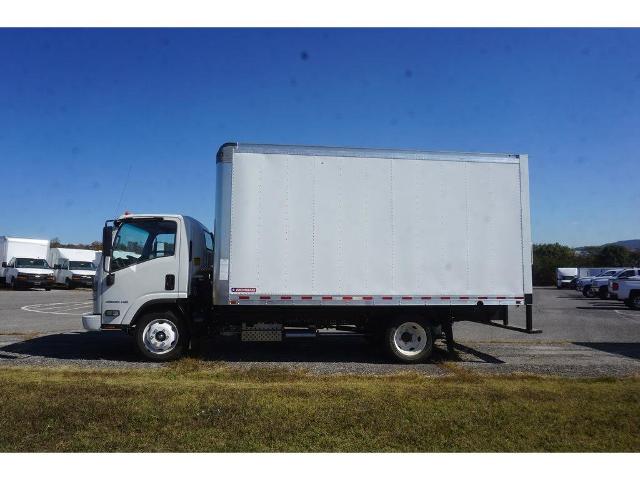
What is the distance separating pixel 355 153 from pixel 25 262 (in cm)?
3041

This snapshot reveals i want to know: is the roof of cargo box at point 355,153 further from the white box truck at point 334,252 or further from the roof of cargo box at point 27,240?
the roof of cargo box at point 27,240

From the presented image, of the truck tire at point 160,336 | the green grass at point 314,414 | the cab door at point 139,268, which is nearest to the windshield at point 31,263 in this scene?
the cab door at point 139,268

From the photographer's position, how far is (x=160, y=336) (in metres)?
8.85

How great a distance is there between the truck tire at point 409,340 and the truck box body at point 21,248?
105 feet

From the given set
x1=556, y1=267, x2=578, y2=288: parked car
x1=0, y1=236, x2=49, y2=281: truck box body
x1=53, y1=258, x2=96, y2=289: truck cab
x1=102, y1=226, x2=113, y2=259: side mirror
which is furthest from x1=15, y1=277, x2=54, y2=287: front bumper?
x1=556, y1=267, x2=578, y2=288: parked car

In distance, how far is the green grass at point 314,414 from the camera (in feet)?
14.8

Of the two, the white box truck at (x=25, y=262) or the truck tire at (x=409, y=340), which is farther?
the white box truck at (x=25, y=262)

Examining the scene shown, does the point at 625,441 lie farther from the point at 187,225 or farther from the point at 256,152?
the point at 187,225

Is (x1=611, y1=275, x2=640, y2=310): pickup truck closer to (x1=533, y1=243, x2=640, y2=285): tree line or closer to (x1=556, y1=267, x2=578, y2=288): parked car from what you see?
(x1=556, y1=267, x2=578, y2=288): parked car

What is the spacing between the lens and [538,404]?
579 centimetres

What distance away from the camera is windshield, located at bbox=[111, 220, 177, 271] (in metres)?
8.84

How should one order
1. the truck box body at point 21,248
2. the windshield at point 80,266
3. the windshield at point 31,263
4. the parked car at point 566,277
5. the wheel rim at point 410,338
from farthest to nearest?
the parked car at point 566,277
the windshield at point 80,266
the truck box body at point 21,248
the windshield at point 31,263
the wheel rim at point 410,338

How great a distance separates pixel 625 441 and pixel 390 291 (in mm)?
4410

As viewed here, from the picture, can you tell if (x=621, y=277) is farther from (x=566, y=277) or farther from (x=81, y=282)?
(x=81, y=282)
